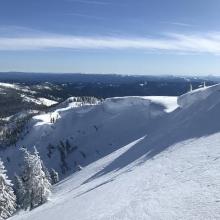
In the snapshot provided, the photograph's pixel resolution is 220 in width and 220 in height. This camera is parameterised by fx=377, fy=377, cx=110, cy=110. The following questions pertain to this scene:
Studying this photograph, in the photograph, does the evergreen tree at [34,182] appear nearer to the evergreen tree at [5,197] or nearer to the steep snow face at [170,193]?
the evergreen tree at [5,197]

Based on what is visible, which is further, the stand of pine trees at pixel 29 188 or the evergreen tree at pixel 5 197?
the stand of pine trees at pixel 29 188

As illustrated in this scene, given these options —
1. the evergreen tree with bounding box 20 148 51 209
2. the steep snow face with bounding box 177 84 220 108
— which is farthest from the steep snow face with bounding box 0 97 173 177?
the evergreen tree with bounding box 20 148 51 209

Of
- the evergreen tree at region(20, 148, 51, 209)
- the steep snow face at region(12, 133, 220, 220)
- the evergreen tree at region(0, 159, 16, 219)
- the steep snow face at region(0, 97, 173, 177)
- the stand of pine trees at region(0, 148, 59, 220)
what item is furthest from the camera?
the steep snow face at region(0, 97, 173, 177)

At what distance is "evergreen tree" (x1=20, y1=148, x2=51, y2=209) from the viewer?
5672 cm

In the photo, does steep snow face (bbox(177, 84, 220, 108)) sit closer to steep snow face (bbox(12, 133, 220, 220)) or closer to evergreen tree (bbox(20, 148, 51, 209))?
evergreen tree (bbox(20, 148, 51, 209))

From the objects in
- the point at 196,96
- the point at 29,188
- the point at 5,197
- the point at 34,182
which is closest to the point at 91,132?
the point at 196,96

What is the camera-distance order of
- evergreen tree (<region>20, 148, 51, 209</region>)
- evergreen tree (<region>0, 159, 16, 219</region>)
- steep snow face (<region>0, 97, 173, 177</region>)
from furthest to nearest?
steep snow face (<region>0, 97, 173, 177</region>) < evergreen tree (<region>20, 148, 51, 209</region>) < evergreen tree (<region>0, 159, 16, 219</region>)

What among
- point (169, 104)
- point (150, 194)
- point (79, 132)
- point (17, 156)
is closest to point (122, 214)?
point (150, 194)

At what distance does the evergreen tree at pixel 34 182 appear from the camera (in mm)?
56719

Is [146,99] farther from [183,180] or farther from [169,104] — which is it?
[183,180]

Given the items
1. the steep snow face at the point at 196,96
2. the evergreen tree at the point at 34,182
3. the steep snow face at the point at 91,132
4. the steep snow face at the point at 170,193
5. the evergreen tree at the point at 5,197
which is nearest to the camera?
the steep snow face at the point at 170,193

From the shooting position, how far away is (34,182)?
5788 centimetres

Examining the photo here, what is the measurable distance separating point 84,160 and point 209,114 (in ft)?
211

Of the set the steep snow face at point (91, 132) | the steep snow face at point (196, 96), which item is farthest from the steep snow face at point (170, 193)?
the steep snow face at point (91, 132)
